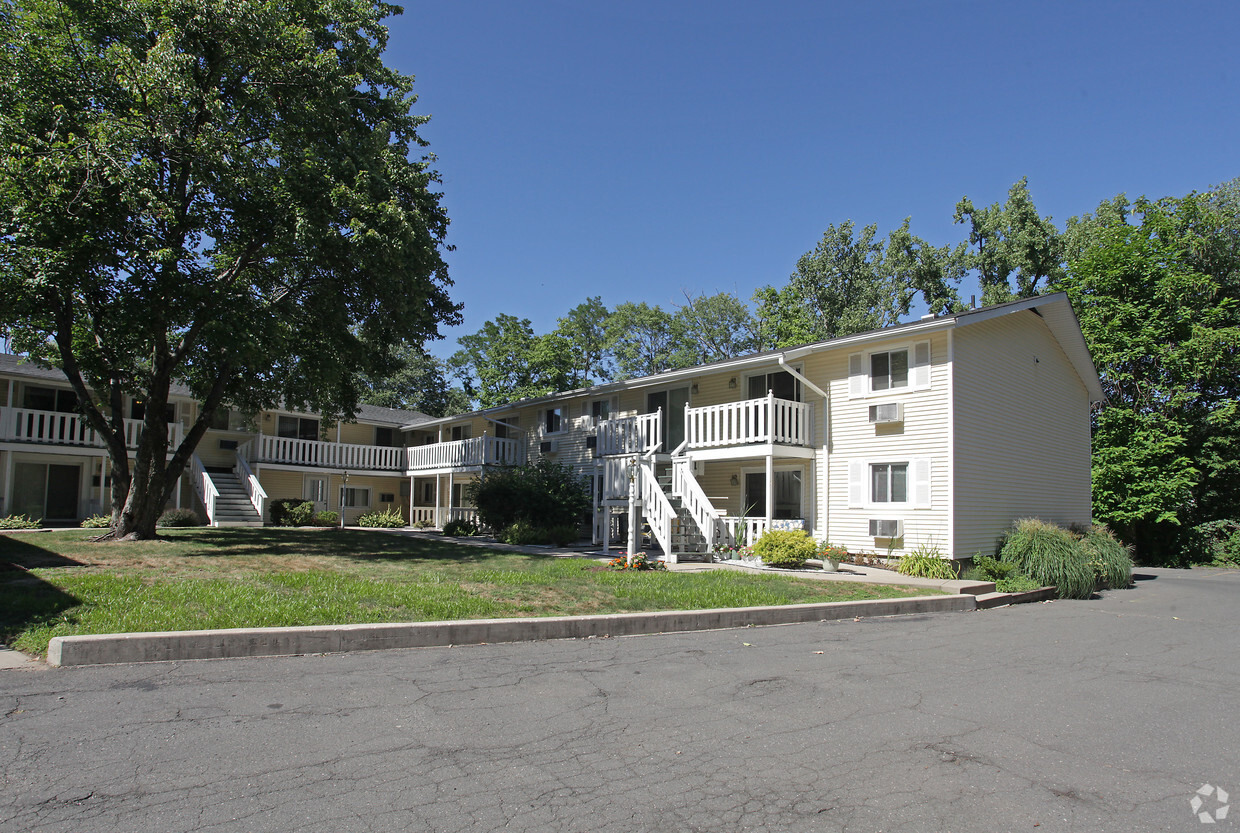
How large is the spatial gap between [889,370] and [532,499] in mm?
10759

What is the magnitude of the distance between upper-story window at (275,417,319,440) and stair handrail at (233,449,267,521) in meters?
Result: 2.53

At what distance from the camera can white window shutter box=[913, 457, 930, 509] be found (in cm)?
1670

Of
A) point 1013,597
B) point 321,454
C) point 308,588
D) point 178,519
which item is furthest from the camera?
point 321,454

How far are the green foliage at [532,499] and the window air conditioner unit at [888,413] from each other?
30.5 ft

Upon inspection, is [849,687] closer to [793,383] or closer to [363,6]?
[793,383]

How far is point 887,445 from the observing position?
696 inches

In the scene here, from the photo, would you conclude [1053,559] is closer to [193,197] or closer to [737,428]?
[737,428]

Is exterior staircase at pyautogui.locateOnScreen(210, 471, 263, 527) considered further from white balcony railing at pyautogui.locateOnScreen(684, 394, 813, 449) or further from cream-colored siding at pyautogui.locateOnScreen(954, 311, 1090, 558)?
cream-colored siding at pyautogui.locateOnScreen(954, 311, 1090, 558)

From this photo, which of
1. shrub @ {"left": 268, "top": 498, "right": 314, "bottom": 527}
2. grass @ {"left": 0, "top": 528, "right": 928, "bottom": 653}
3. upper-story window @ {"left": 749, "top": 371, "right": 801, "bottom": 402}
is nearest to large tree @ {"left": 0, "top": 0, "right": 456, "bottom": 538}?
grass @ {"left": 0, "top": 528, "right": 928, "bottom": 653}

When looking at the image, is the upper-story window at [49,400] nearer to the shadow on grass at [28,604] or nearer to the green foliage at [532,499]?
the green foliage at [532,499]

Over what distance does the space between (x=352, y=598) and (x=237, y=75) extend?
12165mm

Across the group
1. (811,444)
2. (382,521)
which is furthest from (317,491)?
(811,444)

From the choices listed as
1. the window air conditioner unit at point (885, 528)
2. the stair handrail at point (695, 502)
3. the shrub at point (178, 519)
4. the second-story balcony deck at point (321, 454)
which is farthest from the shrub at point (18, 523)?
the window air conditioner unit at point (885, 528)

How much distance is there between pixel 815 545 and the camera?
1605 centimetres
